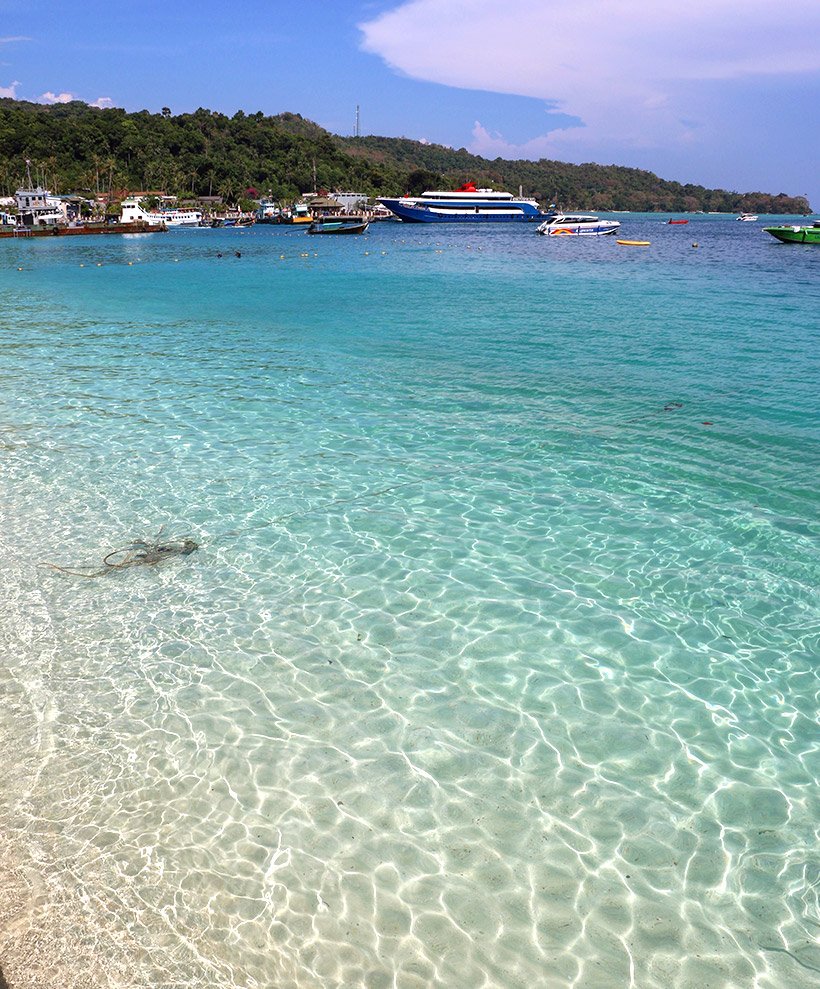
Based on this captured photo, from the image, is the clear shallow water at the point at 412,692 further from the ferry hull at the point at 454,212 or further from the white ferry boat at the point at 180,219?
the ferry hull at the point at 454,212

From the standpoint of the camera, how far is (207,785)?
496 centimetres

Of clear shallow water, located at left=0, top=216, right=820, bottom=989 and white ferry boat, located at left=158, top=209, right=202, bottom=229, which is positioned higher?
white ferry boat, located at left=158, top=209, right=202, bottom=229

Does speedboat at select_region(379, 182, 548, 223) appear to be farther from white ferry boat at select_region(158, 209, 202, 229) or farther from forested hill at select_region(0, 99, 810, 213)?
forested hill at select_region(0, 99, 810, 213)

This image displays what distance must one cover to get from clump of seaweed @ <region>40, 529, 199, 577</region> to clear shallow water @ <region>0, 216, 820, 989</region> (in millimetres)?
Answer: 192

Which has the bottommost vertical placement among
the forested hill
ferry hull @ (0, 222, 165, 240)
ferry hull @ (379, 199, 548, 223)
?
ferry hull @ (0, 222, 165, 240)

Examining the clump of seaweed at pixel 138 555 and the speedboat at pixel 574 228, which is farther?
the speedboat at pixel 574 228

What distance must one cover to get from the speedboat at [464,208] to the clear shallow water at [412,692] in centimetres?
11983

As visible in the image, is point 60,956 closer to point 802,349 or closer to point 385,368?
point 385,368

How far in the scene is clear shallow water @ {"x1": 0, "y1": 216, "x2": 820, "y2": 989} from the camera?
4008mm

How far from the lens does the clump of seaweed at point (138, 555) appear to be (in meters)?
7.82

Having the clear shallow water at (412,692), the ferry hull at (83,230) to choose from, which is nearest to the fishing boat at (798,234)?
the clear shallow water at (412,692)

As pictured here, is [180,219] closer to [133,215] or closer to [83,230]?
[133,215]

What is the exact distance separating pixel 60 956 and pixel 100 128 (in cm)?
18719

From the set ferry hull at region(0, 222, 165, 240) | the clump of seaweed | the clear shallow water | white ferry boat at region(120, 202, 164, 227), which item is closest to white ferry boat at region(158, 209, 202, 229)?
white ferry boat at region(120, 202, 164, 227)
